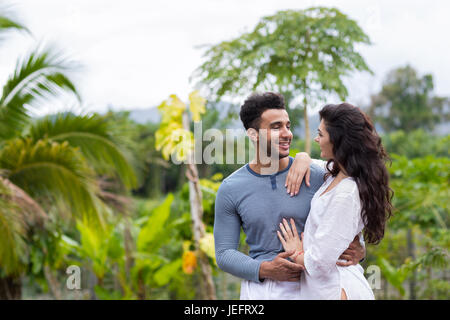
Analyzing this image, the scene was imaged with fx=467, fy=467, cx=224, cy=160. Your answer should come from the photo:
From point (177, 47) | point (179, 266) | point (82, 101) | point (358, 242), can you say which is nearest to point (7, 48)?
point (82, 101)

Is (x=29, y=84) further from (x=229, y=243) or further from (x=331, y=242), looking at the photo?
(x=331, y=242)

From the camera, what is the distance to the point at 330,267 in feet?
4.90

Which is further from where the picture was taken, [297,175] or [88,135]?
[88,135]

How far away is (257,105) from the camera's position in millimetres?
1751

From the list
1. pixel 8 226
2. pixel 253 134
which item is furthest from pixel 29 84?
pixel 253 134

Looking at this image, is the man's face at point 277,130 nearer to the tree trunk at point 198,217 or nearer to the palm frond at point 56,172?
the tree trunk at point 198,217

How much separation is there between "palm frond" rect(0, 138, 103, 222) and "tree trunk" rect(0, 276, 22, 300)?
134 cm

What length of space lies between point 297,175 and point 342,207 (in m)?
0.26

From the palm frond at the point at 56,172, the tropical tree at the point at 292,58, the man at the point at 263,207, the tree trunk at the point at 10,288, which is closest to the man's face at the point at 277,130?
the man at the point at 263,207

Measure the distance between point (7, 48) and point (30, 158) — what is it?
98cm

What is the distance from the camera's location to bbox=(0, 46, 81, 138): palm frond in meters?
4.33

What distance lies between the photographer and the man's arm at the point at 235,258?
158 centimetres

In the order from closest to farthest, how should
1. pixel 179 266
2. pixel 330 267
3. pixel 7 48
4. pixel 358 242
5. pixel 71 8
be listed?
1. pixel 330 267
2. pixel 358 242
3. pixel 71 8
4. pixel 7 48
5. pixel 179 266
